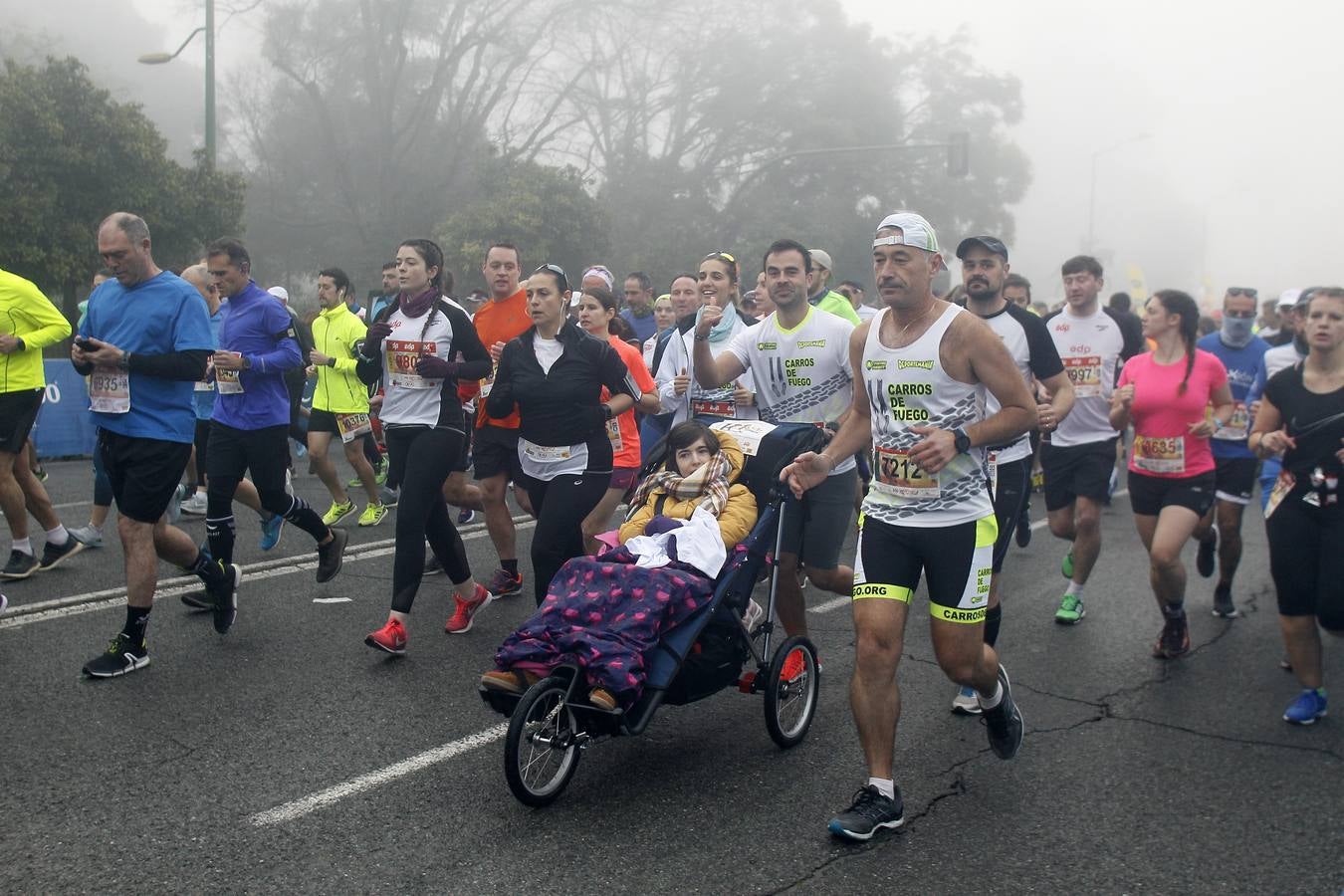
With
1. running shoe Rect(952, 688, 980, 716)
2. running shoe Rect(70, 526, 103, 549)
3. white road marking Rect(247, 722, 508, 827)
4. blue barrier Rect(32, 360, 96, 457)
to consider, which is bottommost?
blue barrier Rect(32, 360, 96, 457)

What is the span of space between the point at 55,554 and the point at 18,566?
0.92 ft

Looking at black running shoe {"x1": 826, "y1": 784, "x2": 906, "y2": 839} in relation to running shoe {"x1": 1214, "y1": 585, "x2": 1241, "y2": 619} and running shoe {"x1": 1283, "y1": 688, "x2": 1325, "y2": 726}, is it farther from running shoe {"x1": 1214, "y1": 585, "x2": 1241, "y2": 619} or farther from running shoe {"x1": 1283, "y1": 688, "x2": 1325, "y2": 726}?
running shoe {"x1": 1214, "y1": 585, "x2": 1241, "y2": 619}

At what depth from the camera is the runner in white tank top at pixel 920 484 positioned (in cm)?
421

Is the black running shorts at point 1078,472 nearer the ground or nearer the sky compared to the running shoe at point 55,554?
nearer the sky

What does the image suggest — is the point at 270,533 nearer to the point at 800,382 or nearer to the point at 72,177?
the point at 800,382

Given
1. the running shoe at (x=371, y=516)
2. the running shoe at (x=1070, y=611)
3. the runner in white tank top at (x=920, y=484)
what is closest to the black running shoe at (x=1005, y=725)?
the runner in white tank top at (x=920, y=484)

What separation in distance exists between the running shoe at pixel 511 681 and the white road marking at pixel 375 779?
21.5 inches

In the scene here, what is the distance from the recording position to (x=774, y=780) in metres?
4.60

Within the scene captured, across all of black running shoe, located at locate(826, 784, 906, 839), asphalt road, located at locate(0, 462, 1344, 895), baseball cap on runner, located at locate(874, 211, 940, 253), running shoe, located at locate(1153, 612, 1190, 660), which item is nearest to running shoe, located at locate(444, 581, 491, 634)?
asphalt road, located at locate(0, 462, 1344, 895)

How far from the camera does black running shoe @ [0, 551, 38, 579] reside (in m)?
7.51

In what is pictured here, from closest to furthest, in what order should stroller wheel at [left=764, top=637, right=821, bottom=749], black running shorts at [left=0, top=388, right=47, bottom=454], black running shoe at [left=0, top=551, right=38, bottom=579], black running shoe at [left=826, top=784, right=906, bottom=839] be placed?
black running shoe at [left=826, top=784, right=906, bottom=839] → stroller wheel at [left=764, top=637, right=821, bottom=749] → black running shorts at [left=0, top=388, right=47, bottom=454] → black running shoe at [left=0, top=551, right=38, bottom=579]

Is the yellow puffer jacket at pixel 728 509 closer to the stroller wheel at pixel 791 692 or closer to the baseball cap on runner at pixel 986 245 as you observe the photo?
the stroller wheel at pixel 791 692

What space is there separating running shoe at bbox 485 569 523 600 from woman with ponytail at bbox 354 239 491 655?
0.78 meters

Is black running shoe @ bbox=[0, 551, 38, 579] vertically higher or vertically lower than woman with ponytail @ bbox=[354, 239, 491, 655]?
lower
